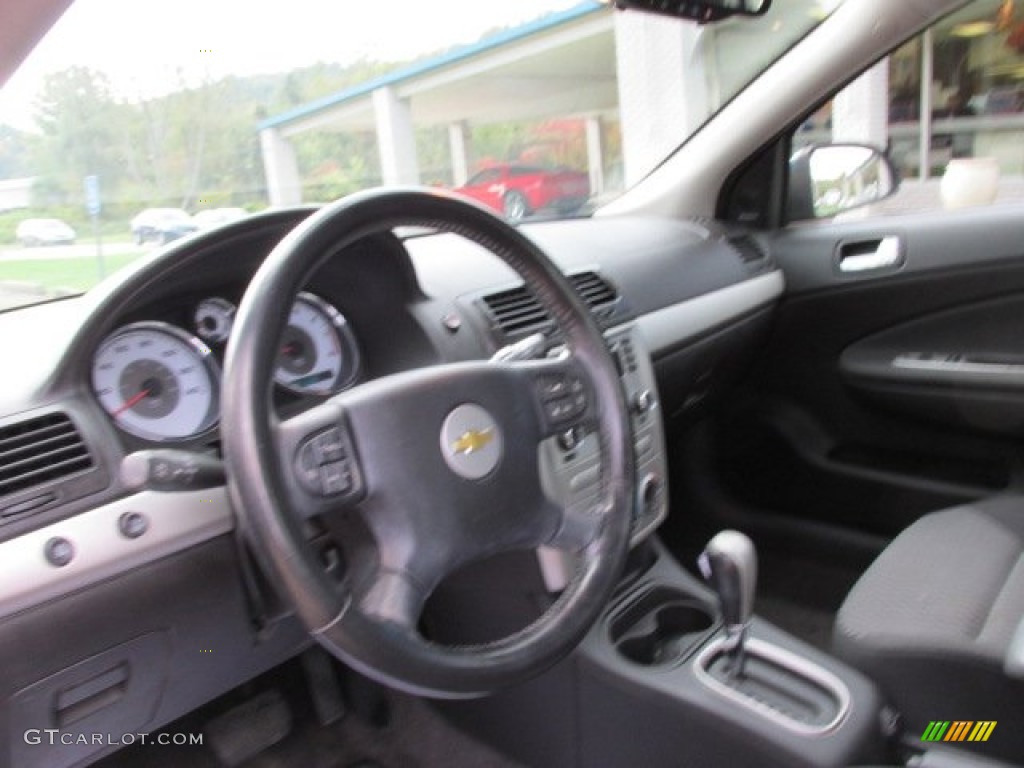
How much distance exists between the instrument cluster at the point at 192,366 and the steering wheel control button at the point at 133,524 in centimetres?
12

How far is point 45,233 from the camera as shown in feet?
4.69

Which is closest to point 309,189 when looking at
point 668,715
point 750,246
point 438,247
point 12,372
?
point 438,247

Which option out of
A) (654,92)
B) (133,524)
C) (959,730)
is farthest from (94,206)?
(654,92)

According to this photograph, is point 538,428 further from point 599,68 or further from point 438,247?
point 599,68

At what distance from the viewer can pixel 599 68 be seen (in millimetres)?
2910

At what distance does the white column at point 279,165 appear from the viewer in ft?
5.44

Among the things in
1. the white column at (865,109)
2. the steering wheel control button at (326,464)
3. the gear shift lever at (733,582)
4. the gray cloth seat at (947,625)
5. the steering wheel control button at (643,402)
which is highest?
the white column at (865,109)

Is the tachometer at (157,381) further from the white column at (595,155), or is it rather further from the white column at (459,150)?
the white column at (595,155)

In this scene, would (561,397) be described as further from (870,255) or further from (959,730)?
(870,255)

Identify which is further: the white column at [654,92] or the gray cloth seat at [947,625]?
the white column at [654,92]

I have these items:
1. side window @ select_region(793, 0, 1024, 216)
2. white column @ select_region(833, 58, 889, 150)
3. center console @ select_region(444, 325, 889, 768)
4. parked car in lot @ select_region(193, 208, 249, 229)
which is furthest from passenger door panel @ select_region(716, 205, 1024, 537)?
parked car in lot @ select_region(193, 208, 249, 229)

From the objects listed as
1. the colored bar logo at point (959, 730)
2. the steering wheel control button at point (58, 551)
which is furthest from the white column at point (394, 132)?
the colored bar logo at point (959, 730)

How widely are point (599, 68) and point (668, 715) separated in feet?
6.74

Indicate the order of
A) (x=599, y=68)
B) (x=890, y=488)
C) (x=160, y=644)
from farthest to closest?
(x=599, y=68)
(x=890, y=488)
(x=160, y=644)
